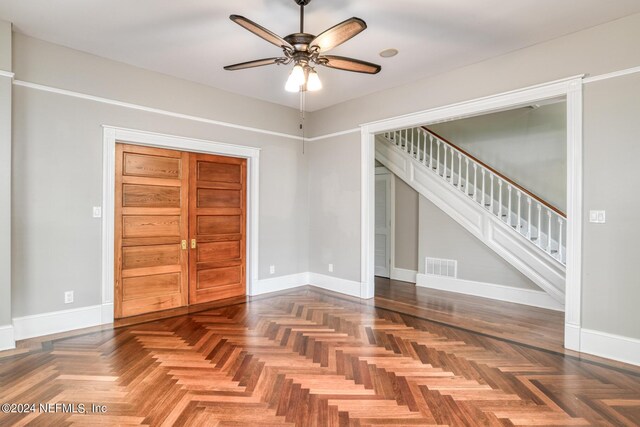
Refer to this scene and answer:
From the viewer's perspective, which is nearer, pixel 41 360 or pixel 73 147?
pixel 41 360

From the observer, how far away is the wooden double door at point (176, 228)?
4.16m

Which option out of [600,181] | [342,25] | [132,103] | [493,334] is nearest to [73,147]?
[132,103]

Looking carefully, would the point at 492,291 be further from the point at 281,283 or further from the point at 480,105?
the point at 281,283

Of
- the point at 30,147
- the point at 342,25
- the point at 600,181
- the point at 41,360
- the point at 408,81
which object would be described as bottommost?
the point at 41,360

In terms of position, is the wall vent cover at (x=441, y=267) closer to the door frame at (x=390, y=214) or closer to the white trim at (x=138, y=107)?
the door frame at (x=390, y=214)

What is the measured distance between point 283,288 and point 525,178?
422cm

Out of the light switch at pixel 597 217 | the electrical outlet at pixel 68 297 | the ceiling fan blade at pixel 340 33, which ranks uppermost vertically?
the ceiling fan blade at pixel 340 33

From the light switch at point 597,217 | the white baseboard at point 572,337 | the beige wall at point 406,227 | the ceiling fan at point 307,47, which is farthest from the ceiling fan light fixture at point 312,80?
the beige wall at point 406,227

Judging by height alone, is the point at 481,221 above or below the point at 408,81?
below

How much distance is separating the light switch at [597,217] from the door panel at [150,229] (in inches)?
176

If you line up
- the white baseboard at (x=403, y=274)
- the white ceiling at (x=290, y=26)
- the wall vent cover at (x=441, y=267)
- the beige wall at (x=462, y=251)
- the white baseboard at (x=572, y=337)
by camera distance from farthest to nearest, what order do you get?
1. the white baseboard at (x=403, y=274)
2. the wall vent cover at (x=441, y=267)
3. the beige wall at (x=462, y=251)
4. the white baseboard at (x=572, y=337)
5. the white ceiling at (x=290, y=26)

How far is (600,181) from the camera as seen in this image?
123 inches

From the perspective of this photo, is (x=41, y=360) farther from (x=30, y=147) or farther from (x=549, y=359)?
(x=549, y=359)

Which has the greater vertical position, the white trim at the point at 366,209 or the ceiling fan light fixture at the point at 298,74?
the ceiling fan light fixture at the point at 298,74
